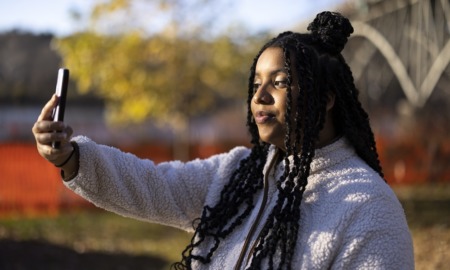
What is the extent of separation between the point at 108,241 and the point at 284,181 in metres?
9.40

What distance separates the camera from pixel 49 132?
222 centimetres

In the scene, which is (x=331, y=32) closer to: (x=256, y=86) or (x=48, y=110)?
(x=256, y=86)

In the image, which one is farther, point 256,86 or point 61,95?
point 256,86

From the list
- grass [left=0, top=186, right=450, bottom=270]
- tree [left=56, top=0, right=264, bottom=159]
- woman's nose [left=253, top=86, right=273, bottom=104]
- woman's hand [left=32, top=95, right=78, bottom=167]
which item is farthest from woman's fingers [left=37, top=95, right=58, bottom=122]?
tree [left=56, top=0, right=264, bottom=159]

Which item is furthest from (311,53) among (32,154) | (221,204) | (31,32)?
(31,32)

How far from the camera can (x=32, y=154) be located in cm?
1691

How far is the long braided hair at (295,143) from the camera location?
2387 millimetres

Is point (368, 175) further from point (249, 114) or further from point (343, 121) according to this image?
point (249, 114)

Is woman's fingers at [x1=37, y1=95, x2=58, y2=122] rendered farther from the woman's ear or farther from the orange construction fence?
the orange construction fence

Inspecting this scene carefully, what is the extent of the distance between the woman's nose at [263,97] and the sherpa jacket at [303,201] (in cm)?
25

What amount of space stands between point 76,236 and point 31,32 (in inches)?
914

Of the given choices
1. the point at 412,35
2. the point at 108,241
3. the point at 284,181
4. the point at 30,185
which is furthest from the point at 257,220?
the point at 412,35

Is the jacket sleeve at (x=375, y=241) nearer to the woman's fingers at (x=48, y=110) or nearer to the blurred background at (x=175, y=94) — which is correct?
the woman's fingers at (x=48, y=110)

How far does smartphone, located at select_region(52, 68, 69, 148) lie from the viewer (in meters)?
2.25
